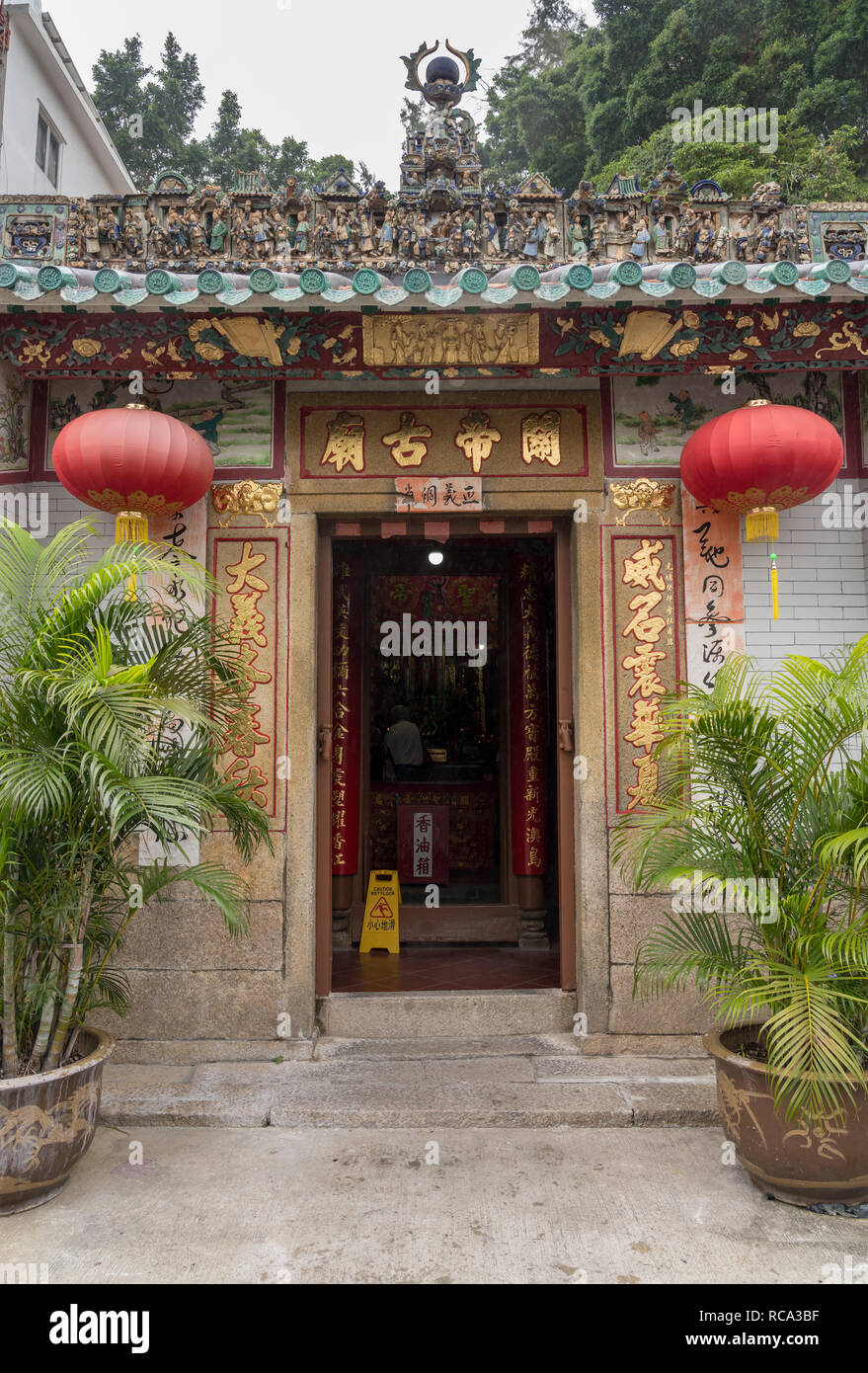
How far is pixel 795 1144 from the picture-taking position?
3.11 m

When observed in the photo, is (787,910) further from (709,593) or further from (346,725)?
(346,725)

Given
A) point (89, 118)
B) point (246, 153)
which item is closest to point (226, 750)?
point (89, 118)

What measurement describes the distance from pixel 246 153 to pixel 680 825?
23.4 metres

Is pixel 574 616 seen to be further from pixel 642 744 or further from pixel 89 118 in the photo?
pixel 89 118

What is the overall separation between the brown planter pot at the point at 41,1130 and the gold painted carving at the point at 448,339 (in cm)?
329

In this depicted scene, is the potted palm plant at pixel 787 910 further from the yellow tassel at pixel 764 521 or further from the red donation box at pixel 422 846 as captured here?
the red donation box at pixel 422 846

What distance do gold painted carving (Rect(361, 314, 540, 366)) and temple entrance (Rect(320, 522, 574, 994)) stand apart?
1062 millimetres

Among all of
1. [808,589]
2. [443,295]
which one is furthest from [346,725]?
[443,295]

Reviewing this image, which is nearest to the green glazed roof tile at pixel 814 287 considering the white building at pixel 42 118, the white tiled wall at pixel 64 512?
the white tiled wall at pixel 64 512

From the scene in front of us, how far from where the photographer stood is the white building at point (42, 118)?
26.0 feet

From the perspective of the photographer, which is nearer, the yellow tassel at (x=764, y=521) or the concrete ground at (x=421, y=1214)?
the concrete ground at (x=421, y=1214)

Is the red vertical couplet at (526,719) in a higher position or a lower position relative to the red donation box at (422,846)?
higher

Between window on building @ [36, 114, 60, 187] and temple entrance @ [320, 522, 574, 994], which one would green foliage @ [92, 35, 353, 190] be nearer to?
window on building @ [36, 114, 60, 187]

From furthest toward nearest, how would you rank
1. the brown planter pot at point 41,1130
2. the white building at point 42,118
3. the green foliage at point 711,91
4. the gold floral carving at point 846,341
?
1. the green foliage at point 711,91
2. the white building at point 42,118
3. the gold floral carving at point 846,341
4. the brown planter pot at point 41,1130
